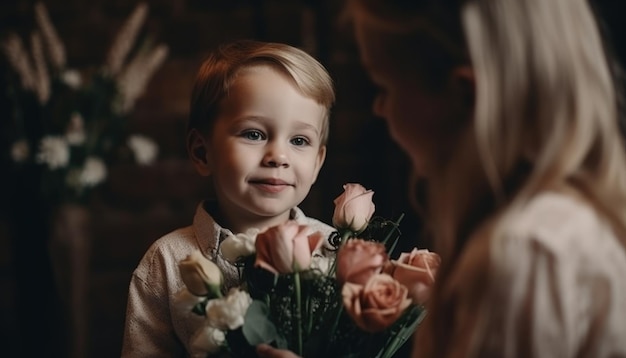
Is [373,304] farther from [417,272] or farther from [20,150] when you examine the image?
[20,150]

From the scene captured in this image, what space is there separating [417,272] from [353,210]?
0.37 feet

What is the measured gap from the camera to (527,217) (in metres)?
0.78

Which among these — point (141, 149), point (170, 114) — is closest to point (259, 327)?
point (141, 149)

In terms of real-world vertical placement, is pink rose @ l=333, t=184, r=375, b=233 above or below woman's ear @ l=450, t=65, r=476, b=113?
below

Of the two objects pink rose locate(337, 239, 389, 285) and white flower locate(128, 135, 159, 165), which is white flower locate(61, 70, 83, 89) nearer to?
white flower locate(128, 135, 159, 165)

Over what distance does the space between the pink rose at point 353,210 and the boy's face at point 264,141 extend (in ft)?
0.31

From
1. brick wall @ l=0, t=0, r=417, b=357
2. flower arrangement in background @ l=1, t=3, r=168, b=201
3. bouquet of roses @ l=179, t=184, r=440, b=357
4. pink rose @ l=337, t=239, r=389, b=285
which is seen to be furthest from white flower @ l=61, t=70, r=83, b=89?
pink rose @ l=337, t=239, r=389, b=285

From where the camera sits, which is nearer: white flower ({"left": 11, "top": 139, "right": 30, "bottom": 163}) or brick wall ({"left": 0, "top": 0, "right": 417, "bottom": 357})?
white flower ({"left": 11, "top": 139, "right": 30, "bottom": 163})

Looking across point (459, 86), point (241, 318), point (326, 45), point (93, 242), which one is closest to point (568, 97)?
point (459, 86)

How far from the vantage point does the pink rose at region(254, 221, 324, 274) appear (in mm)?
972

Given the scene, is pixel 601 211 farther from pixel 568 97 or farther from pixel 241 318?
pixel 241 318

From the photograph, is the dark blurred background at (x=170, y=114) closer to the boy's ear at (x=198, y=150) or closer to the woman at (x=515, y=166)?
the boy's ear at (x=198, y=150)

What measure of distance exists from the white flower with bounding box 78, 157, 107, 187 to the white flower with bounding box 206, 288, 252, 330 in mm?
1238

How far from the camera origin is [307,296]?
1017 millimetres
